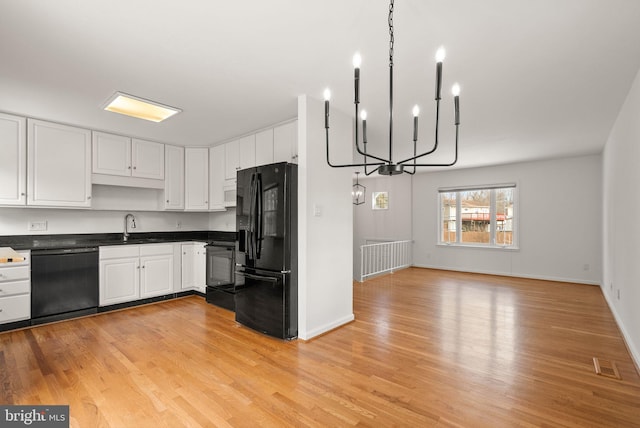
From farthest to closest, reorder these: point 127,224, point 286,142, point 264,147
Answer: point 127,224
point 264,147
point 286,142

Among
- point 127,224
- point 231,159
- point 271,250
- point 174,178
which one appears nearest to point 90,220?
point 127,224

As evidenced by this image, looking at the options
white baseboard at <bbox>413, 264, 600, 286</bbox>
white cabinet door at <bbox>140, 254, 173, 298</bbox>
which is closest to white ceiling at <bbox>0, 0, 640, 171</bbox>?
white cabinet door at <bbox>140, 254, 173, 298</bbox>

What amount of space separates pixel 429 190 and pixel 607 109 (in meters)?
4.45

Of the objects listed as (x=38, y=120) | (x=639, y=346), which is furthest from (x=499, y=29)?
(x=38, y=120)

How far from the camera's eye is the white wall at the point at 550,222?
5910mm

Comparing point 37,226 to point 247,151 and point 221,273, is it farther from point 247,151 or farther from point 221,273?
point 247,151

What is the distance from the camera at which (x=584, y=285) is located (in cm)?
586

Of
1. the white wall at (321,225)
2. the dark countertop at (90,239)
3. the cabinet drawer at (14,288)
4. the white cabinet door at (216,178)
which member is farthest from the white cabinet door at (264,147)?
the cabinet drawer at (14,288)

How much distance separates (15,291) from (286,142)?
133 inches

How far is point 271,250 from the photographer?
127 inches

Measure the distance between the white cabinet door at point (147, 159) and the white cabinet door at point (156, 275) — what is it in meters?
1.24

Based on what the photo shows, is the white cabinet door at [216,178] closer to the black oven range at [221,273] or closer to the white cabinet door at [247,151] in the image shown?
the white cabinet door at [247,151]

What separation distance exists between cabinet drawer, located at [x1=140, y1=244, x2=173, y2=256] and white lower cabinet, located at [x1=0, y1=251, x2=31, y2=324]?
3.95 feet

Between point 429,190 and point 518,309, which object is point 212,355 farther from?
point 429,190
